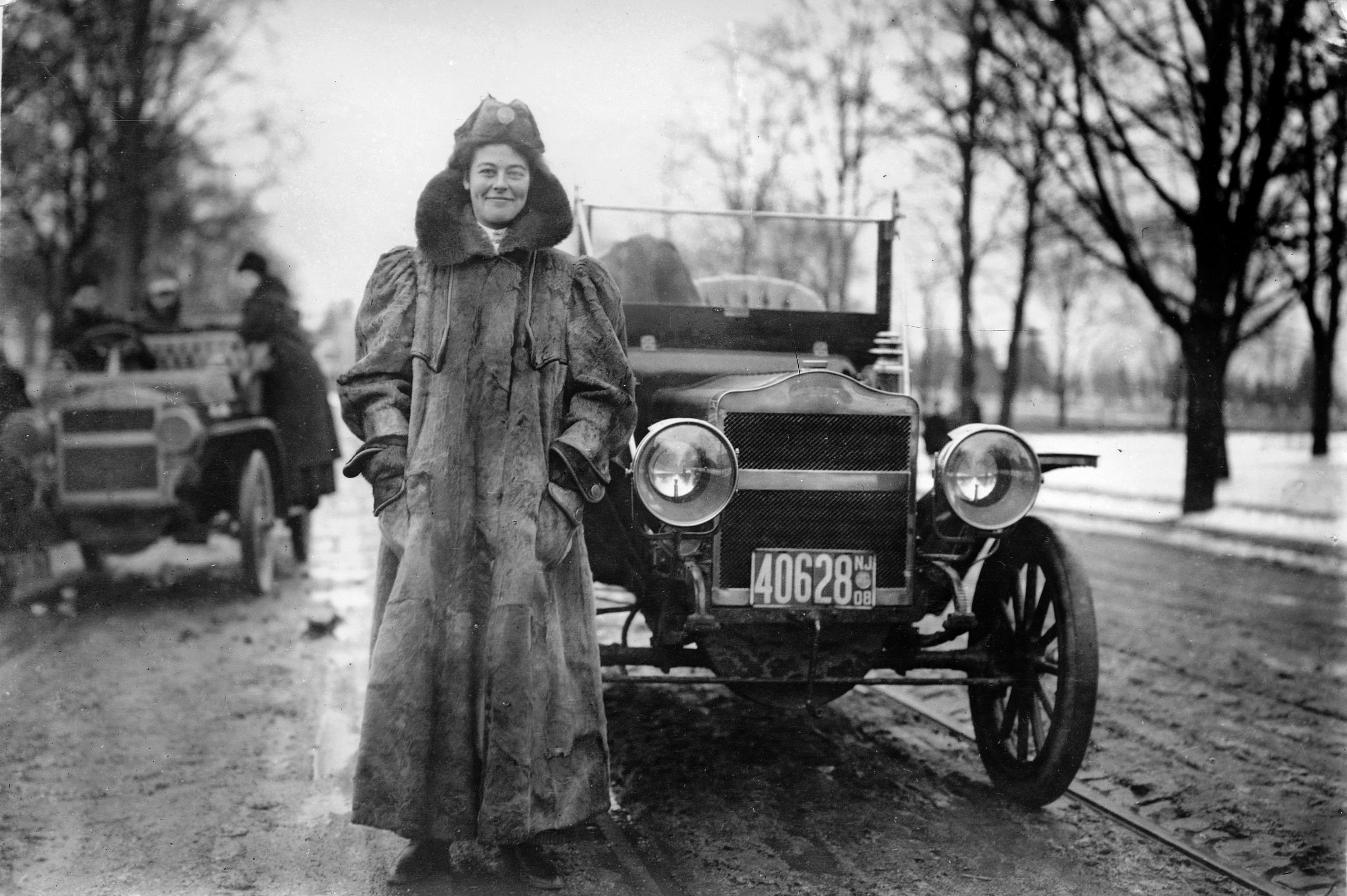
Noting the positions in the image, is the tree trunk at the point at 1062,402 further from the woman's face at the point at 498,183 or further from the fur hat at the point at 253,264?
the woman's face at the point at 498,183

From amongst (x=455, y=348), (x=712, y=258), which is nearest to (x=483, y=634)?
(x=455, y=348)

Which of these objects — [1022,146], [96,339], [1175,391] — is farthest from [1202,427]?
[96,339]

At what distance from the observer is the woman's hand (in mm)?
2896

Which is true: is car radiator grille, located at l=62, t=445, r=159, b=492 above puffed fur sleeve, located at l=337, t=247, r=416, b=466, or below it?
below

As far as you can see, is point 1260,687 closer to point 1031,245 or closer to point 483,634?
point 483,634

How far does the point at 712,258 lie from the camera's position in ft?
16.9

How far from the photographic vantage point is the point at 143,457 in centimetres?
722

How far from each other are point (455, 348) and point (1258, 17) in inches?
398

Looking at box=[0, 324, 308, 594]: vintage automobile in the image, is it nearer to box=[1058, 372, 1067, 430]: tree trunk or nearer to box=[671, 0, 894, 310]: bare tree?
box=[671, 0, 894, 310]: bare tree

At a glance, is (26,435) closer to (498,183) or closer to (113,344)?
(113,344)

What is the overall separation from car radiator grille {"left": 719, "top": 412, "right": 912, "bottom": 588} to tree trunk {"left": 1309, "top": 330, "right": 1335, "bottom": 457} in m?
9.85

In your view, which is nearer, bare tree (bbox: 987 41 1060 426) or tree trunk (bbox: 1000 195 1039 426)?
bare tree (bbox: 987 41 1060 426)

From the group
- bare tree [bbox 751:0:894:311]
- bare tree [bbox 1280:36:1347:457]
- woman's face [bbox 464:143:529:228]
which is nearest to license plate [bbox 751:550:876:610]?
woman's face [bbox 464:143:529:228]

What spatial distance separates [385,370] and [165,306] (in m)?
6.60
